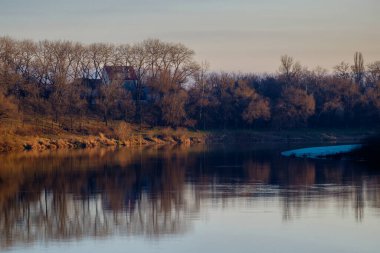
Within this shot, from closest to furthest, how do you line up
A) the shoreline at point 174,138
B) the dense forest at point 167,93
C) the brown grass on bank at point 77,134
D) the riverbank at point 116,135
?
the brown grass on bank at point 77,134 → the shoreline at point 174,138 → the riverbank at point 116,135 → the dense forest at point 167,93

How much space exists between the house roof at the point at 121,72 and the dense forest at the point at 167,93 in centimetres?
55

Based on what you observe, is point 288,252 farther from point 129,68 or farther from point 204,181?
point 129,68

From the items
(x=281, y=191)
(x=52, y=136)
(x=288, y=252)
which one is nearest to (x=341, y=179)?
(x=281, y=191)

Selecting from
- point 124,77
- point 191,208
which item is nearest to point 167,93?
point 124,77

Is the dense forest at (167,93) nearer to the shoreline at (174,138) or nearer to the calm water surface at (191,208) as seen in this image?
the shoreline at (174,138)

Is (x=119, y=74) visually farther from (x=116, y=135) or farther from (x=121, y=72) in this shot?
(x=116, y=135)

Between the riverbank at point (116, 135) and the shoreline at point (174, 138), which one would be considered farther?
the riverbank at point (116, 135)

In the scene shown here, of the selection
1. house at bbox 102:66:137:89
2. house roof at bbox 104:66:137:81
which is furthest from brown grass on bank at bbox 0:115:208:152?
house roof at bbox 104:66:137:81

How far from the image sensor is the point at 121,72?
88.8 meters

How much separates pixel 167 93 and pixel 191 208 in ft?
205

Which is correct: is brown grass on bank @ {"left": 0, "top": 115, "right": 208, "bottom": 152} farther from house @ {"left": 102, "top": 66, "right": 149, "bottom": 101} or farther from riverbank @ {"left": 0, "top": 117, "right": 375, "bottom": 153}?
house @ {"left": 102, "top": 66, "right": 149, "bottom": 101}

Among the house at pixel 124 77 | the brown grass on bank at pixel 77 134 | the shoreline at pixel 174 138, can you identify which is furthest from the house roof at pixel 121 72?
the shoreline at pixel 174 138

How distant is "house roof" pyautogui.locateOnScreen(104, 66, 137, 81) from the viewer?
87.8m

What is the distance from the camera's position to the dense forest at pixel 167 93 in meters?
80.9
